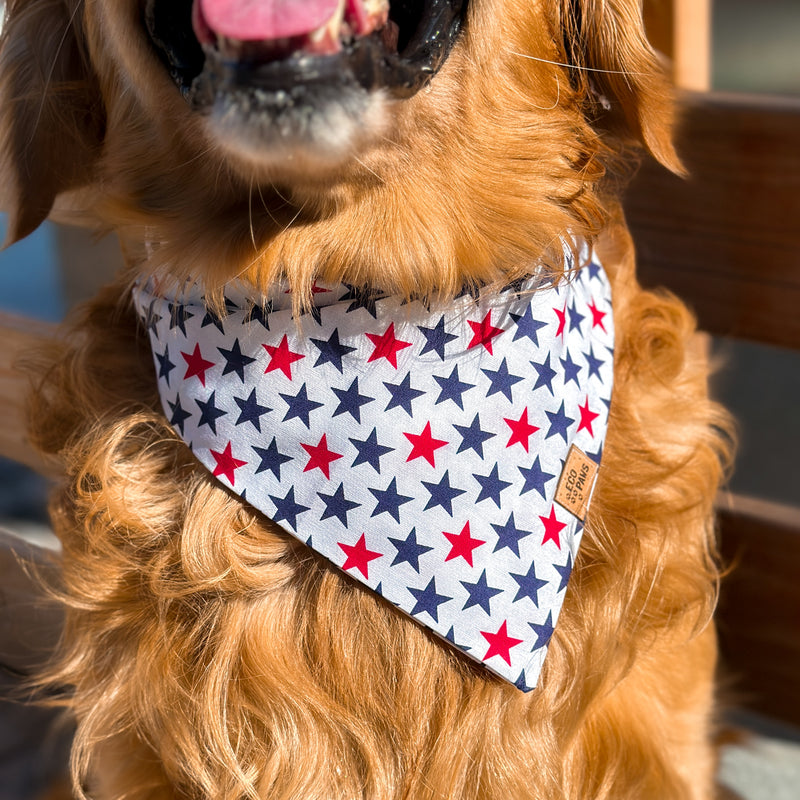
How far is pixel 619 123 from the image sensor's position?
147 cm

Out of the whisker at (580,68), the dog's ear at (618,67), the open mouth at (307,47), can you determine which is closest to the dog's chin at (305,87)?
the open mouth at (307,47)

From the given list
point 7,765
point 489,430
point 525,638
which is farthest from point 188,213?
point 7,765

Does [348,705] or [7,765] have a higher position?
[348,705]

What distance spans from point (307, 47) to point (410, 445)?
1.73 ft

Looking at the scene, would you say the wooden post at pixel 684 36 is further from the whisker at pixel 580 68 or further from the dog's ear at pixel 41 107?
the dog's ear at pixel 41 107

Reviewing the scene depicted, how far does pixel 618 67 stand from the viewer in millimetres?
1403

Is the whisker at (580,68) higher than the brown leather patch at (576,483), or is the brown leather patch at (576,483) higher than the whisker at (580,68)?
the whisker at (580,68)

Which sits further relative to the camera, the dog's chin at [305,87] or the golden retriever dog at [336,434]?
the golden retriever dog at [336,434]

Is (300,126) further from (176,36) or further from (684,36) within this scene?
(684,36)

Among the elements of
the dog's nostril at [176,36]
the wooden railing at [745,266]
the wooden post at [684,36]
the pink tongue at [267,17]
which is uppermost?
the pink tongue at [267,17]

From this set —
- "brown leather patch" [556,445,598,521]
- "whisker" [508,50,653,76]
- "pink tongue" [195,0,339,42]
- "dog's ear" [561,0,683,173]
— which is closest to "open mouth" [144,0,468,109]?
"pink tongue" [195,0,339,42]

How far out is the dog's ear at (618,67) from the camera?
1393 mm

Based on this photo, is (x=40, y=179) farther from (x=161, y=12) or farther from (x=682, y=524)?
(x=682, y=524)

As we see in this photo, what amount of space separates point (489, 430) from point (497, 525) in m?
0.13
